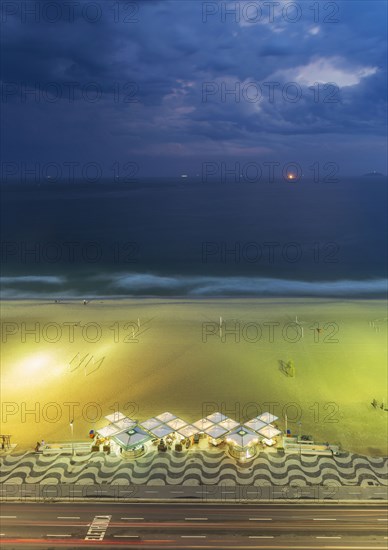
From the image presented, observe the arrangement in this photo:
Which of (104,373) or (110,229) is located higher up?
(110,229)

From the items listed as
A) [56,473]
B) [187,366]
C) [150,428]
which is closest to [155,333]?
[187,366]

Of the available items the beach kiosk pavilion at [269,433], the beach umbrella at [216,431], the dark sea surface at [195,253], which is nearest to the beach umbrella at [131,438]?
the beach umbrella at [216,431]

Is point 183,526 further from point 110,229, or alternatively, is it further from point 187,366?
point 110,229

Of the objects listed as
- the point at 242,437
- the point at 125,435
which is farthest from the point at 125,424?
the point at 242,437

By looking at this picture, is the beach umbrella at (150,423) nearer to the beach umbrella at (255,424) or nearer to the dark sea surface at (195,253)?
the beach umbrella at (255,424)

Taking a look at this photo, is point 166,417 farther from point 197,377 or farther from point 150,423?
point 197,377
